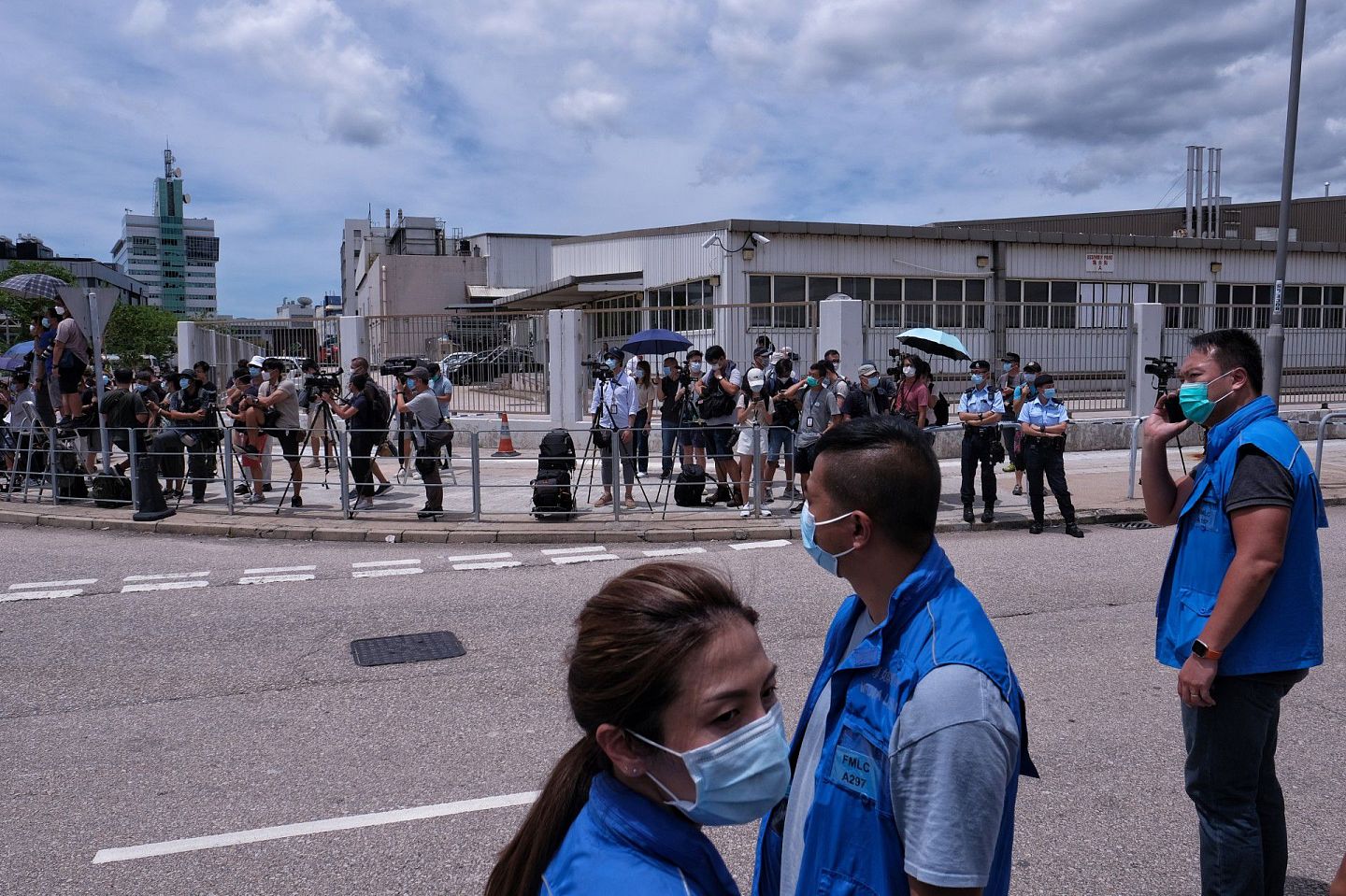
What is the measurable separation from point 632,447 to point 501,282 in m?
38.7

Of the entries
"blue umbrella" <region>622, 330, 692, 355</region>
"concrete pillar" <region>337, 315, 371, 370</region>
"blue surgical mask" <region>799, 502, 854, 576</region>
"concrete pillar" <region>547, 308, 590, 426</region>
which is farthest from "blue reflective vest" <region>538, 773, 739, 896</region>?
"concrete pillar" <region>337, 315, 371, 370</region>

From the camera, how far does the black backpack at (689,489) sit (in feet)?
42.7

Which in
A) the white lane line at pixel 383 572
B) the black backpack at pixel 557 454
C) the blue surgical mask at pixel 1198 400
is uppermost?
the blue surgical mask at pixel 1198 400

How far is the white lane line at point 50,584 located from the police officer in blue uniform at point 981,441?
935 cm

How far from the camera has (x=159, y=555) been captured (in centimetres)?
1055

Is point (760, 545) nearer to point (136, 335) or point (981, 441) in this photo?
point (981, 441)

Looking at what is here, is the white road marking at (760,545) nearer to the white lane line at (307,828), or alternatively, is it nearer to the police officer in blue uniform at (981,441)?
the police officer in blue uniform at (981,441)

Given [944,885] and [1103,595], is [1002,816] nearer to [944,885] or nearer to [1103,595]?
[944,885]

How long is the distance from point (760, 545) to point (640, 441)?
3.59 meters

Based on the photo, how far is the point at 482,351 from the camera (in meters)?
20.4

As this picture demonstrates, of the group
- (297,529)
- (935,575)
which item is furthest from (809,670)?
(297,529)

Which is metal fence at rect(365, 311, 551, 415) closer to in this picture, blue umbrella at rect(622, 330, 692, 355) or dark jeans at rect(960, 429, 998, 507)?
blue umbrella at rect(622, 330, 692, 355)

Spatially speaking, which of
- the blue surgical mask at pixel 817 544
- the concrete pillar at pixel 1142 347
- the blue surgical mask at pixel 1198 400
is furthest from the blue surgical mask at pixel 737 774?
the concrete pillar at pixel 1142 347

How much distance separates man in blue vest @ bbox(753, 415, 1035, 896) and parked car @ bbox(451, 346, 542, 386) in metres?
17.7
